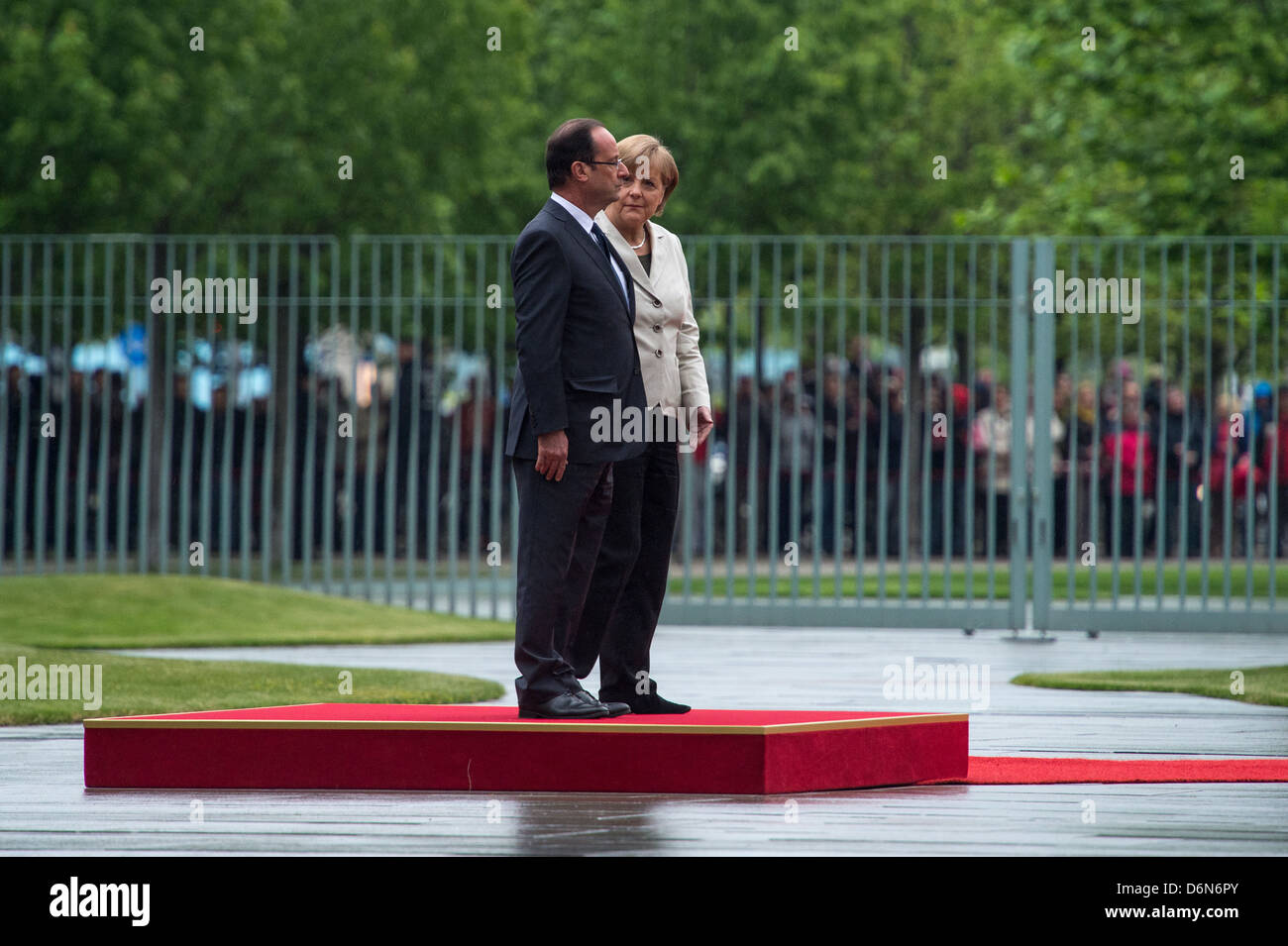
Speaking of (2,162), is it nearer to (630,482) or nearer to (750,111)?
(750,111)

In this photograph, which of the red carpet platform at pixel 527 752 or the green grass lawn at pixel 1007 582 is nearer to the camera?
the red carpet platform at pixel 527 752

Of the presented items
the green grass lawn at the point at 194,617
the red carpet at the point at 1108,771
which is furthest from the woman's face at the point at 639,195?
the green grass lawn at the point at 194,617

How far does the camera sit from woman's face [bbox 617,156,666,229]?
257 inches

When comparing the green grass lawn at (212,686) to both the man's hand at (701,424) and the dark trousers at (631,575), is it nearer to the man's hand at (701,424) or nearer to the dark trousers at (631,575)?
the dark trousers at (631,575)

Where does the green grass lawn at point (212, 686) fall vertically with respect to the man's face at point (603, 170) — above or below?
below

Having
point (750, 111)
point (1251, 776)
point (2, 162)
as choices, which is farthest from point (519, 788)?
point (750, 111)

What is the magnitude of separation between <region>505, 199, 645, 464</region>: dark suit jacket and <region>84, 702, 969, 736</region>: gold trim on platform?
81 centimetres

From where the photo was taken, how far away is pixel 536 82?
26297 mm

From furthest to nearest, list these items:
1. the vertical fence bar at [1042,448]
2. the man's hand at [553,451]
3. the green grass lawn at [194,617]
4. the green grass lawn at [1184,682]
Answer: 1. the vertical fence bar at [1042,448]
2. the green grass lawn at [194,617]
3. the green grass lawn at [1184,682]
4. the man's hand at [553,451]

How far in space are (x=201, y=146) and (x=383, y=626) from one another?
721 cm

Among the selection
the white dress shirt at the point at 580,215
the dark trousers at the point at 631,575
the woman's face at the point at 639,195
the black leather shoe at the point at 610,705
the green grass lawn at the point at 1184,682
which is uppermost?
the woman's face at the point at 639,195

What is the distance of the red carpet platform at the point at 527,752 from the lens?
5.91 metres

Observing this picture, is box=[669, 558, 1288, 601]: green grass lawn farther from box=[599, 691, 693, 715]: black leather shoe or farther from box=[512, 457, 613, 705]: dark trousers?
box=[512, 457, 613, 705]: dark trousers

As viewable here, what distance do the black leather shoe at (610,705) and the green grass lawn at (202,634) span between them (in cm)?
247
